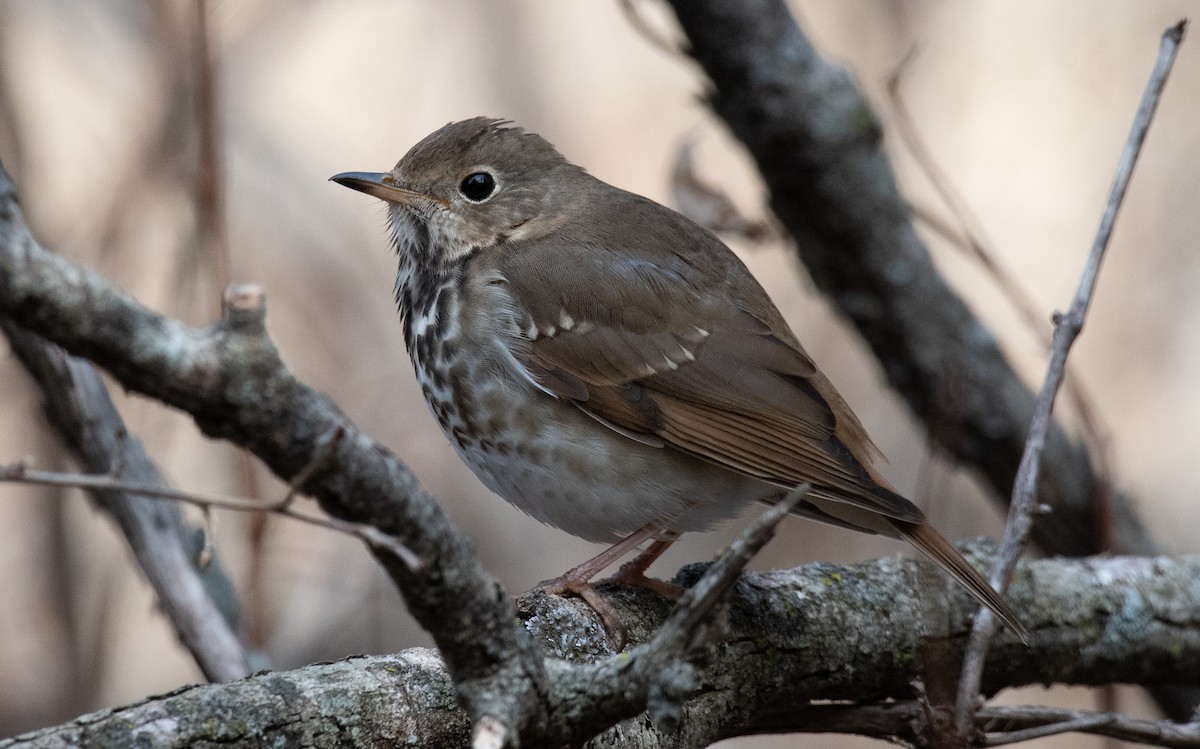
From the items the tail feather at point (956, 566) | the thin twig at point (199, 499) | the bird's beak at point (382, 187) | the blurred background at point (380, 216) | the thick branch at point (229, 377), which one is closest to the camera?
the thick branch at point (229, 377)

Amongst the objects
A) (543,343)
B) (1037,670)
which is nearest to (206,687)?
(543,343)

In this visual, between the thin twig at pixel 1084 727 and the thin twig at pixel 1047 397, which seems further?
the thin twig at pixel 1047 397

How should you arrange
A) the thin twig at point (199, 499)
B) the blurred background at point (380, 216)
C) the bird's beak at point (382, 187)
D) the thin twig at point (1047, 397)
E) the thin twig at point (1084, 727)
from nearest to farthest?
the thin twig at point (199, 499)
the thin twig at point (1084, 727)
the thin twig at point (1047, 397)
the bird's beak at point (382, 187)
the blurred background at point (380, 216)

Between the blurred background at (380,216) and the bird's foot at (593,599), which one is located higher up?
the blurred background at (380,216)

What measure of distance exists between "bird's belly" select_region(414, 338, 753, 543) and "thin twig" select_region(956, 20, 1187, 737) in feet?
2.05

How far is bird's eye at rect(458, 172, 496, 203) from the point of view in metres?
3.56

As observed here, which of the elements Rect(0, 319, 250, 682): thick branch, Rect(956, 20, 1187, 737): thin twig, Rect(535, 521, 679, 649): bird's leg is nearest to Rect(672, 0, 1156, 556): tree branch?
Rect(956, 20, 1187, 737): thin twig

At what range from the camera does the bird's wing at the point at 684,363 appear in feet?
9.75

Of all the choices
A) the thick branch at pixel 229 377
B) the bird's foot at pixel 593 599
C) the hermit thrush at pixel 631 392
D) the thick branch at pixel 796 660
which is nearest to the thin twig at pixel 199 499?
the thick branch at pixel 229 377

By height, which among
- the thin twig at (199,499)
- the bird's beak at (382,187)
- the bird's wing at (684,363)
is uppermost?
the bird's beak at (382,187)

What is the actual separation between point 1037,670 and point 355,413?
3173mm

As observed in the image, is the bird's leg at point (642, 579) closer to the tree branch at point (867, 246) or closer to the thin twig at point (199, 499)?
the tree branch at point (867, 246)

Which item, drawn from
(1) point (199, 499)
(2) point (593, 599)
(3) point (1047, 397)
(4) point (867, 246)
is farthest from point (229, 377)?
(4) point (867, 246)

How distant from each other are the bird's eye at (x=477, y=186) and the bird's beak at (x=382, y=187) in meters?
0.13
